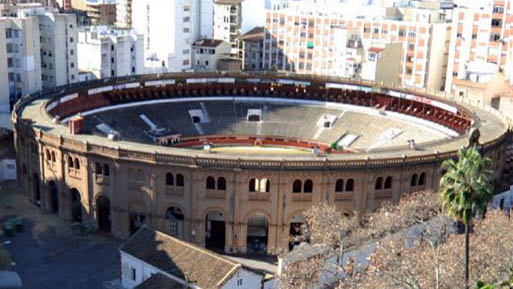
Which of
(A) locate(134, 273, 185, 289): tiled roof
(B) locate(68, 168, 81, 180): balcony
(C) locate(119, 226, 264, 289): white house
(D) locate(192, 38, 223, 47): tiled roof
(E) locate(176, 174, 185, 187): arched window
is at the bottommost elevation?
(A) locate(134, 273, 185, 289): tiled roof

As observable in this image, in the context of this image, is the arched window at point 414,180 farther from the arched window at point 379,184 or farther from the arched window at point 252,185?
the arched window at point 252,185

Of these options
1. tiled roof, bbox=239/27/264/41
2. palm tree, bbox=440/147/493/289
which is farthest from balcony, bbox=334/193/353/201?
tiled roof, bbox=239/27/264/41

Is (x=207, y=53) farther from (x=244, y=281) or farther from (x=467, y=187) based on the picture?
(x=467, y=187)

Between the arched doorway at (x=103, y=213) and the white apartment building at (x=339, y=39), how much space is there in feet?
228

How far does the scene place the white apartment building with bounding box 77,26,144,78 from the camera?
12875cm

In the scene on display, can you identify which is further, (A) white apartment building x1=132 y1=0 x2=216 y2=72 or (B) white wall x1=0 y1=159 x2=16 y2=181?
(A) white apartment building x1=132 y1=0 x2=216 y2=72

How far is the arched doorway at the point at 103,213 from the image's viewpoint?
79.1 meters

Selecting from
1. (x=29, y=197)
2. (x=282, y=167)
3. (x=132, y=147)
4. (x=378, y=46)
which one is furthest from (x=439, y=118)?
(x=29, y=197)

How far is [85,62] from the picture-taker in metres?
131

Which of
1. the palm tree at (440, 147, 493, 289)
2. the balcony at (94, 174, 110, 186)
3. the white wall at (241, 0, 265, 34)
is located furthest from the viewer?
the white wall at (241, 0, 265, 34)

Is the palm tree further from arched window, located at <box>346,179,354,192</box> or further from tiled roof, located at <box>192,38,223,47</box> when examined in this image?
tiled roof, located at <box>192,38,223,47</box>

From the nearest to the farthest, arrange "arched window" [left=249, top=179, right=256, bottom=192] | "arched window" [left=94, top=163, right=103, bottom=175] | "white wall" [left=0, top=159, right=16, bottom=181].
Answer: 1. "arched window" [left=249, top=179, right=256, bottom=192]
2. "arched window" [left=94, top=163, right=103, bottom=175]
3. "white wall" [left=0, top=159, right=16, bottom=181]

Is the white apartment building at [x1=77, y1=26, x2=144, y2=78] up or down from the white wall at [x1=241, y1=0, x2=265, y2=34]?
down

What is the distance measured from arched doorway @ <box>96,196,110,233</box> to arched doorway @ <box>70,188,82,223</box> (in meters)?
2.60
